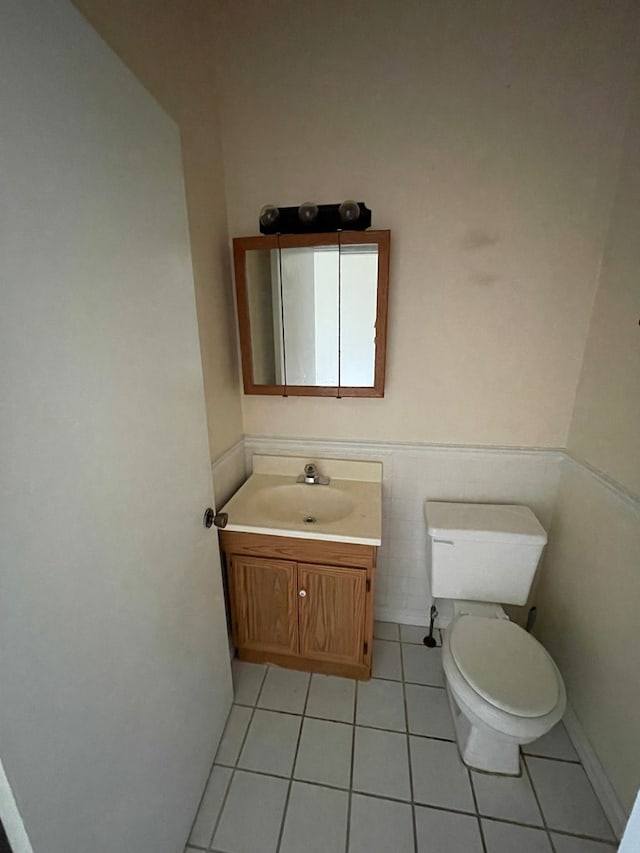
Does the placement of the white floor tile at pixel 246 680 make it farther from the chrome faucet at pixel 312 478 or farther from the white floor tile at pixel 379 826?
the chrome faucet at pixel 312 478

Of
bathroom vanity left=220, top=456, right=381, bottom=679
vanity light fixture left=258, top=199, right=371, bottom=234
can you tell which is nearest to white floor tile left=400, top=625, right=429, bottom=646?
bathroom vanity left=220, top=456, right=381, bottom=679

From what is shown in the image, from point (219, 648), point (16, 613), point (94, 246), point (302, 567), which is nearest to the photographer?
point (16, 613)

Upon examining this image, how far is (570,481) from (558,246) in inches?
35.5

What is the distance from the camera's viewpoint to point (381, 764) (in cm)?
121

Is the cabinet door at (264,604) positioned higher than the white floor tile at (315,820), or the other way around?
the cabinet door at (264,604)

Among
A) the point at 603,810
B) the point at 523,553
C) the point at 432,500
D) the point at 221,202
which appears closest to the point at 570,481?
the point at 523,553

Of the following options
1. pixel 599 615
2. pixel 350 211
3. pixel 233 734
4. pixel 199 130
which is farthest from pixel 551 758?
pixel 199 130

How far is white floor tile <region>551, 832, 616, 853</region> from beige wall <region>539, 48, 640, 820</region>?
14 cm

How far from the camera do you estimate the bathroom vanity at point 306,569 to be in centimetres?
128

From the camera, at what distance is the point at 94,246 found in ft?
2.02

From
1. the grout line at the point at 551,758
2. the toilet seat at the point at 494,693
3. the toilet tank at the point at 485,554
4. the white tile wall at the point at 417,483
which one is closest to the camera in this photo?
the toilet seat at the point at 494,693

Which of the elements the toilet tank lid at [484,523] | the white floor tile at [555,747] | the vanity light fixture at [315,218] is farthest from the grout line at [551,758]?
the vanity light fixture at [315,218]

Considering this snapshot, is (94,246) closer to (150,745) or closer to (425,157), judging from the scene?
(150,745)

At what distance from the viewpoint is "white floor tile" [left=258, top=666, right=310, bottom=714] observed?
1389 millimetres
